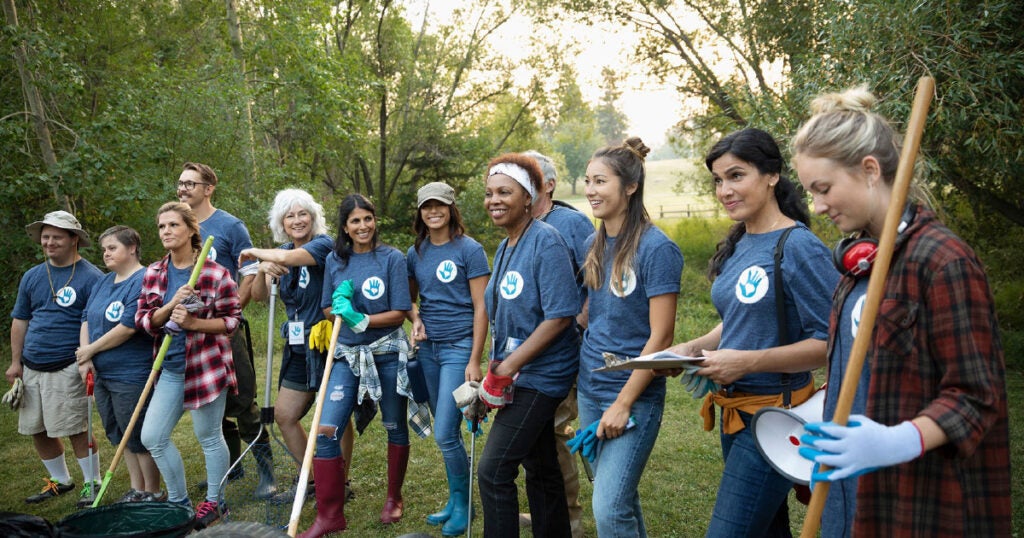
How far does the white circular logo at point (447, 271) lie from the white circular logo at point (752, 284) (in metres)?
2.09

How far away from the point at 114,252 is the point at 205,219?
60cm

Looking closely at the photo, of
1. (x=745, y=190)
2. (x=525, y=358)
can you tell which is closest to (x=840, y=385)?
(x=745, y=190)

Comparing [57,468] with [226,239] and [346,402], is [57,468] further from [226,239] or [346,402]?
[346,402]

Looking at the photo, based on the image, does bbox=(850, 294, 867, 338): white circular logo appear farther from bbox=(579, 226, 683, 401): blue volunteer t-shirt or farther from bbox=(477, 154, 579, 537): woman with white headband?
bbox=(477, 154, 579, 537): woman with white headband

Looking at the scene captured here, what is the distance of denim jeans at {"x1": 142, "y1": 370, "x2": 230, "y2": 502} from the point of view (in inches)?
170

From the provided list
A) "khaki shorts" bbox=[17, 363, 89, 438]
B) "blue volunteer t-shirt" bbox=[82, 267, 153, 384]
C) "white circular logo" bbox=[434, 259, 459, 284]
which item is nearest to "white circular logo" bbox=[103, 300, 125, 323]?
"blue volunteer t-shirt" bbox=[82, 267, 153, 384]

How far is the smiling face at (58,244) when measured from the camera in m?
5.16

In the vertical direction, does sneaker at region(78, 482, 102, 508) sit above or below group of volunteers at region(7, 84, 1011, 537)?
below

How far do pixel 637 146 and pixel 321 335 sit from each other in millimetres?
2316

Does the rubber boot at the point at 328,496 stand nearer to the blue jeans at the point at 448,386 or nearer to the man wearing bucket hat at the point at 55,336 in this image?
the blue jeans at the point at 448,386

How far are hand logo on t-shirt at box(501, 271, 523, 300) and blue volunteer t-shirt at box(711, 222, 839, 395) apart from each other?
1003 millimetres

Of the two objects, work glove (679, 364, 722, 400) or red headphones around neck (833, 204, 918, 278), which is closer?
red headphones around neck (833, 204, 918, 278)

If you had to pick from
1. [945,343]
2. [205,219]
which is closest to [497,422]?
[945,343]

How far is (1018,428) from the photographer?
21.2 ft
